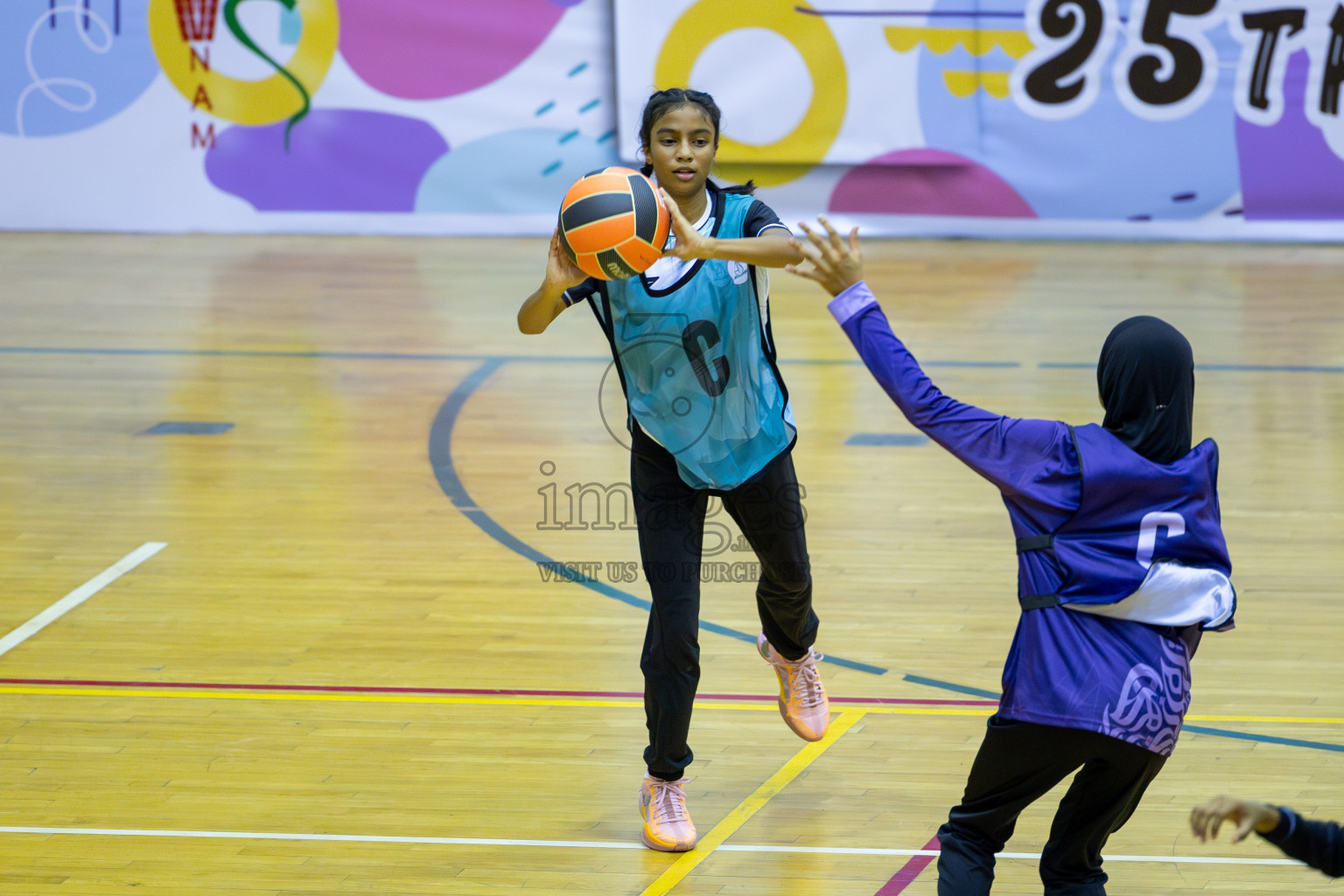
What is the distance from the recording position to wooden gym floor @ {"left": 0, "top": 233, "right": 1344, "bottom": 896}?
11.8ft

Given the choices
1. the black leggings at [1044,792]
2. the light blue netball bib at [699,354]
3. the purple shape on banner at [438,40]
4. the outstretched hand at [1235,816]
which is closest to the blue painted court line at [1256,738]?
the black leggings at [1044,792]

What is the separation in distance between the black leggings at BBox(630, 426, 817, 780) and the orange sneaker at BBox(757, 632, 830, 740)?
44cm

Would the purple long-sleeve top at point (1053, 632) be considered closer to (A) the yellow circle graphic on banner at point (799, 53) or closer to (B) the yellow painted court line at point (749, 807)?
(B) the yellow painted court line at point (749, 807)

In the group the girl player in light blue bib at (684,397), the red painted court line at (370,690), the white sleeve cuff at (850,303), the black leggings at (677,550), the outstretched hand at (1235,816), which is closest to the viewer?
the outstretched hand at (1235,816)

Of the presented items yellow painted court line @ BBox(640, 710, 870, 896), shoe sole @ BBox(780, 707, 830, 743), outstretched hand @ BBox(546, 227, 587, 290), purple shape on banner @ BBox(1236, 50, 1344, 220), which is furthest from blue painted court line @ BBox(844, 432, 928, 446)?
purple shape on banner @ BBox(1236, 50, 1344, 220)

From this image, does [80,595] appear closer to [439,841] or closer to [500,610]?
[500,610]

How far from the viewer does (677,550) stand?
3406 millimetres

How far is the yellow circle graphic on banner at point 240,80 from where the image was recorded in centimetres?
1212

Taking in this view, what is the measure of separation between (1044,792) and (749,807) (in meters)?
1.17

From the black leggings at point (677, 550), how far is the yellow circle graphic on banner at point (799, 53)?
8.64 metres

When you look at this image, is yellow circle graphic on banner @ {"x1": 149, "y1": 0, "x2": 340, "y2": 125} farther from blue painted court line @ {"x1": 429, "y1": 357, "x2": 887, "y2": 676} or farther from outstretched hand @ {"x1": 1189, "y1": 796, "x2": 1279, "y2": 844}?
outstretched hand @ {"x1": 1189, "y1": 796, "x2": 1279, "y2": 844}

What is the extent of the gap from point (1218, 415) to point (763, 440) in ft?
15.5

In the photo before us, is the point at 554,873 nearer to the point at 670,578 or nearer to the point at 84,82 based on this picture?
the point at 670,578

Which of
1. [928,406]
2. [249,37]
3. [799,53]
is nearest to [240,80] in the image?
[249,37]
